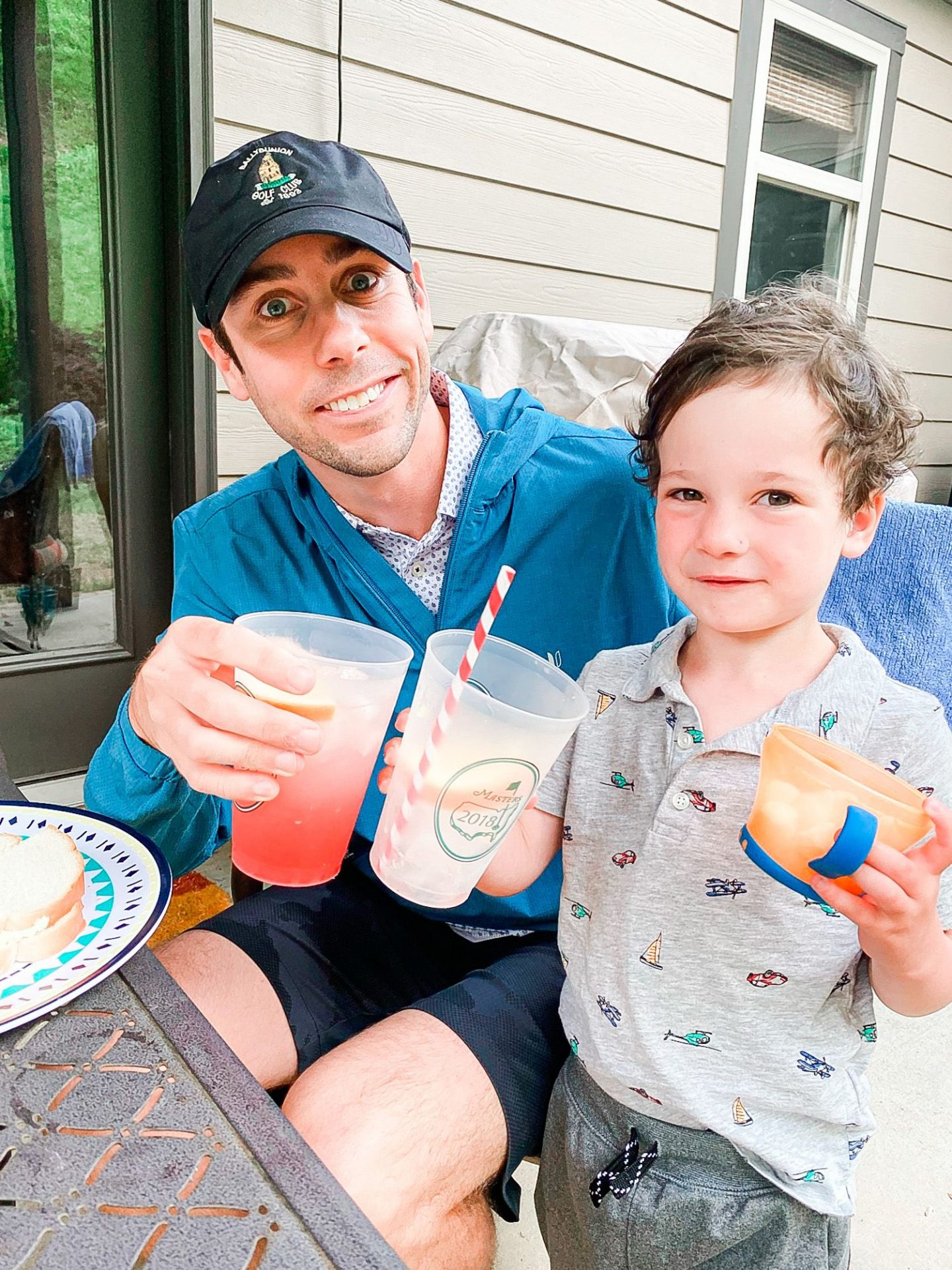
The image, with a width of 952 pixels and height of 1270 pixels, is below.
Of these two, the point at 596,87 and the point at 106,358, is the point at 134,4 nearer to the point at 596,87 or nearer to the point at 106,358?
the point at 106,358

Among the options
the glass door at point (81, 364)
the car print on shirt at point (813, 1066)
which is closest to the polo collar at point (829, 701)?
the car print on shirt at point (813, 1066)

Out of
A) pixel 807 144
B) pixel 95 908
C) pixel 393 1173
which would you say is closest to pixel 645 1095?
pixel 393 1173

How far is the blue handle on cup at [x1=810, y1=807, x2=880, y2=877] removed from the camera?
2.61 ft

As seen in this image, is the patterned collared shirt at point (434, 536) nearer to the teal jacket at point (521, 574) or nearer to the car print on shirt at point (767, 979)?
the teal jacket at point (521, 574)

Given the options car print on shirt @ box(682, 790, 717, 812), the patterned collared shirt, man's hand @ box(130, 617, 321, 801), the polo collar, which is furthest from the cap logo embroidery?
car print on shirt @ box(682, 790, 717, 812)

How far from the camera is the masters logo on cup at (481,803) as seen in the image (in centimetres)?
90

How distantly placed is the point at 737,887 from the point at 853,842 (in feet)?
1.07

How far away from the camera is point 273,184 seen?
1354 millimetres

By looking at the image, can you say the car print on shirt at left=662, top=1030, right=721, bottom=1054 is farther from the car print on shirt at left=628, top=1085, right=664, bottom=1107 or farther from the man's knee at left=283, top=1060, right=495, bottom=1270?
the man's knee at left=283, top=1060, right=495, bottom=1270

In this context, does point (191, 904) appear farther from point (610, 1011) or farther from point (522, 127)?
point (522, 127)

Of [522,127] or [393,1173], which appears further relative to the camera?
[522,127]

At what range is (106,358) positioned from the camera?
2504mm

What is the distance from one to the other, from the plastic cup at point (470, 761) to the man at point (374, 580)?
0.35 m

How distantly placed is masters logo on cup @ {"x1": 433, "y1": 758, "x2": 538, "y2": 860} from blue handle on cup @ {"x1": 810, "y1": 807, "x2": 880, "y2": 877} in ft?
0.97
